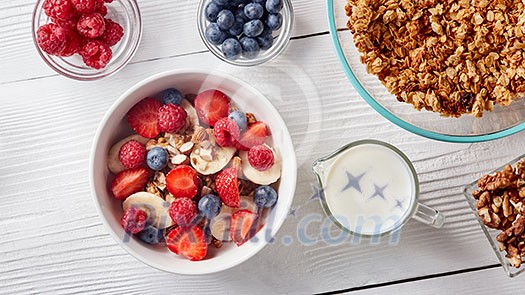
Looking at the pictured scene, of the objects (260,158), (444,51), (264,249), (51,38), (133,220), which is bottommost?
(264,249)

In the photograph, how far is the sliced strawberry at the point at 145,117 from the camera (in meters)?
1.21

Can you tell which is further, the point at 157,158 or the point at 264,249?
the point at 264,249

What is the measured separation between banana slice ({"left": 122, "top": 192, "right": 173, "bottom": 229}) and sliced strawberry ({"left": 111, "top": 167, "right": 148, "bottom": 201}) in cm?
1

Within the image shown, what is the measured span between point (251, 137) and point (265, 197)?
11cm

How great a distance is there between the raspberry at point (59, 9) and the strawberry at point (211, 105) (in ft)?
0.90

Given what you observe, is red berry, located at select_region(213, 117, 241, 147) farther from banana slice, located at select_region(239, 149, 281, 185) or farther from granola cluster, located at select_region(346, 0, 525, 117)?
granola cluster, located at select_region(346, 0, 525, 117)

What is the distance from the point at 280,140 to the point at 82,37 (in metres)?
0.41

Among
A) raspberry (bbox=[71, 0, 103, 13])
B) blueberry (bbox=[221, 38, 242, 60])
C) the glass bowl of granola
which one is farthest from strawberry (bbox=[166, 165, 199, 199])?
the glass bowl of granola

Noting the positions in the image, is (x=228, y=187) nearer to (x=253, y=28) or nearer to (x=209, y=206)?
(x=209, y=206)

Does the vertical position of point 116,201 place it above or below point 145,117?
below

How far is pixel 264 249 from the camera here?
4.24ft

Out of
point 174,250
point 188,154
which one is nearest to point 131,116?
point 188,154

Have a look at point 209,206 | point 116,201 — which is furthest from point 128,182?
point 209,206

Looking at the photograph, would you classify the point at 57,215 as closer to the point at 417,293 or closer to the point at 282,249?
the point at 282,249
